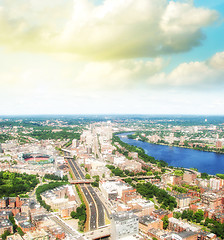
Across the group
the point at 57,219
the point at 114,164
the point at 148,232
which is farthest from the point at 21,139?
the point at 148,232

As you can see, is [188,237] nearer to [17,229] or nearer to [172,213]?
[172,213]

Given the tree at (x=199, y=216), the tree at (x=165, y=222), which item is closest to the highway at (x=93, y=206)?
the tree at (x=165, y=222)

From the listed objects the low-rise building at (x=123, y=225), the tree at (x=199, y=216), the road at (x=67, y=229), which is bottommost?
the tree at (x=199, y=216)

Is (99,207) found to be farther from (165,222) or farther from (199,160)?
(199,160)

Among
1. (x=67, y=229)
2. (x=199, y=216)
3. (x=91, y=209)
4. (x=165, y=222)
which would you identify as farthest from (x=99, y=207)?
(x=199, y=216)

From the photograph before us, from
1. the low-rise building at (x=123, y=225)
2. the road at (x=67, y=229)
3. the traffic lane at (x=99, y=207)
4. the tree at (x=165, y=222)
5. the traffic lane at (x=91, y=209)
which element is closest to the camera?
the road at (x=67, y=229)

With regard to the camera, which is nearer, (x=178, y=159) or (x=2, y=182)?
(x=2, y=182)

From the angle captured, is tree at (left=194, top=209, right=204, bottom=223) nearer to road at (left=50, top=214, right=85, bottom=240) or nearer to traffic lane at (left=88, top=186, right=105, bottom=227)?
traffic lane at (left=88, top=186, right=105, bottom=227)

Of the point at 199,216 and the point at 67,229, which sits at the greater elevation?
the point at 67,229

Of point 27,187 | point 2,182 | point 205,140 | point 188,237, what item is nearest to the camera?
point 188,237

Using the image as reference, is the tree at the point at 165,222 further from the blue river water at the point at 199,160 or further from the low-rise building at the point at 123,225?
the blue river water at the point at 199,160

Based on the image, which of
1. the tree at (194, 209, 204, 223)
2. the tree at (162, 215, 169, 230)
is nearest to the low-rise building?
the tree at (162, 215, 169, 230)
